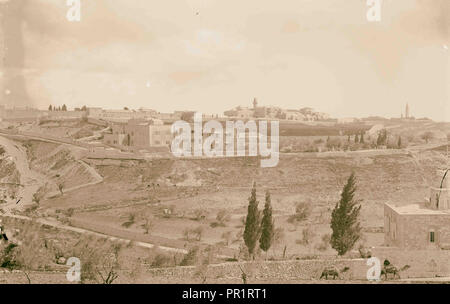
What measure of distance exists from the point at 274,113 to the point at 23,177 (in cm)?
1779

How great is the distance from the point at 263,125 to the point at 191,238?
14.0m

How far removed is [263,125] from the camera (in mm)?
26859

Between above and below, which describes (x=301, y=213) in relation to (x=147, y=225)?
above

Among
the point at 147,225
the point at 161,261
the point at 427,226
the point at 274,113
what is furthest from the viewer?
the point at 274,113

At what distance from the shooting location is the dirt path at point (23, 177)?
17.0 metres

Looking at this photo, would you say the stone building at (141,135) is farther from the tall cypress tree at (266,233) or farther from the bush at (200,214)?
the tall cypress tree at (266,233)

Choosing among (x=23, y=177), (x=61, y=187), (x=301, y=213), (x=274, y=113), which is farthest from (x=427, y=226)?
(x=274, y=113)

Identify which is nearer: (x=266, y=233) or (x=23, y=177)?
(x=266, y=233)

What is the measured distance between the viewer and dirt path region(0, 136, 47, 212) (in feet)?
55.9

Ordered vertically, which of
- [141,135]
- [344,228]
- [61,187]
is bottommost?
[344,228]

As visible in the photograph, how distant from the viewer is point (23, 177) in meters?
19.8

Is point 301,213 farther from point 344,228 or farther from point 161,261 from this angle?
point 161,261
